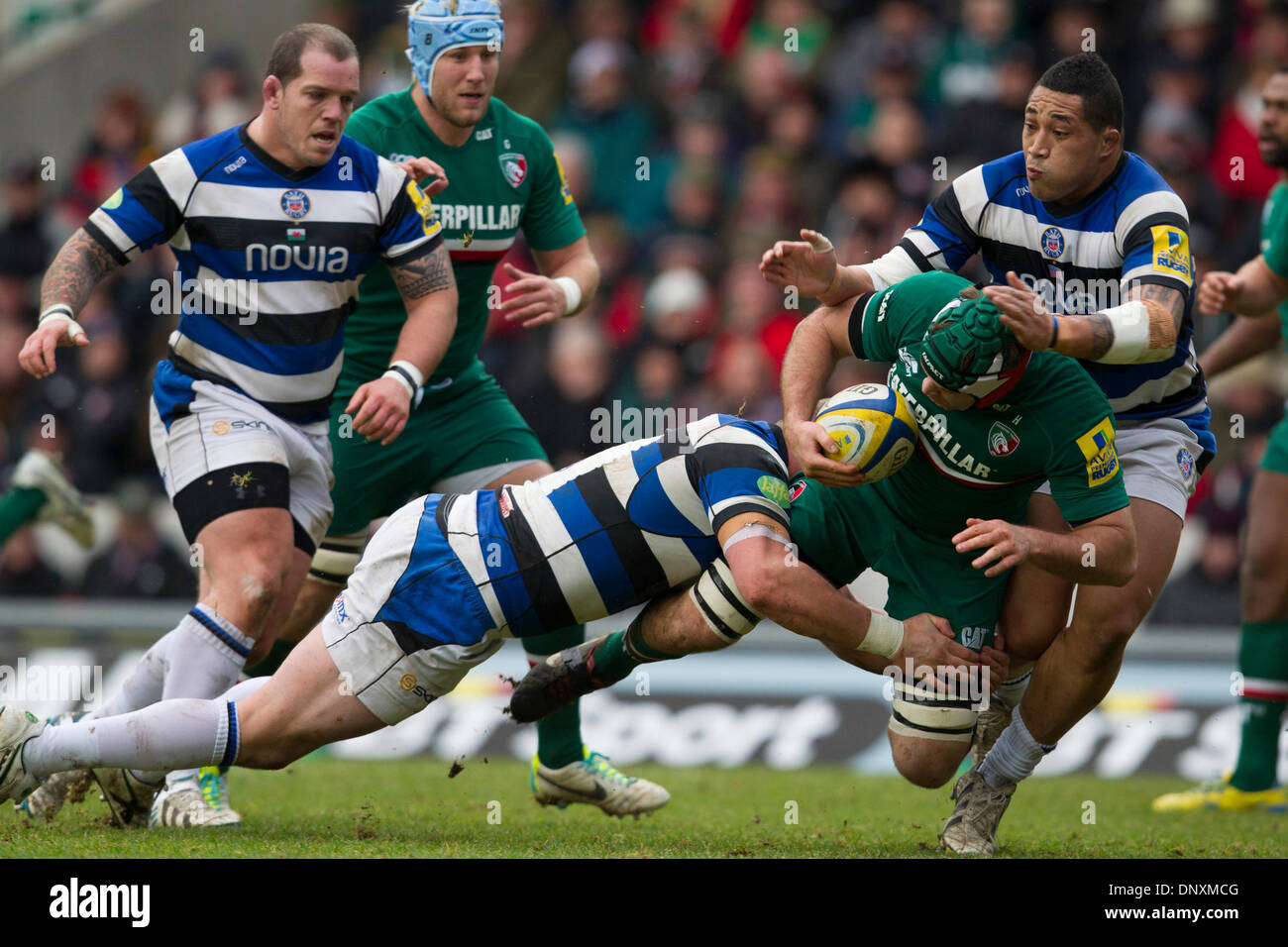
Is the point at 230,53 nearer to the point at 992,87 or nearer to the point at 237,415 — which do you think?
the point at 992,87

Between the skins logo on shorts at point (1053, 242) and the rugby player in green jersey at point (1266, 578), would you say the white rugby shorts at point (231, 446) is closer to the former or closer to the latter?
the skins logo on shorts at point (1053, 242)

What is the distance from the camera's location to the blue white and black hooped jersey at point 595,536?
517 centimetres

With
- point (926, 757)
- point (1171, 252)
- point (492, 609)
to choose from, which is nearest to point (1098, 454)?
point (1171, 252)

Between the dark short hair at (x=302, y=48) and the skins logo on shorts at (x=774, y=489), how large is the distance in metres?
2.20

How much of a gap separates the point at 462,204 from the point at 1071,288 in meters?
2.49

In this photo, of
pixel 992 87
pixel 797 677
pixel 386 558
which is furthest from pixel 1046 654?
pixel 992 87

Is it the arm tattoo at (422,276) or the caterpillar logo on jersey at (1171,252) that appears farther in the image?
the arm tattoo at (422,276)

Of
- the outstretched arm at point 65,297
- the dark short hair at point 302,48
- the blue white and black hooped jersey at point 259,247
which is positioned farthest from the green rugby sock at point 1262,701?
the outstretched arm at point 65,297

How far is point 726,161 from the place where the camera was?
12.6 meters

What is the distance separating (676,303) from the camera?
11.2 meters

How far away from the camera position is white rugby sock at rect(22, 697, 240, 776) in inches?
202

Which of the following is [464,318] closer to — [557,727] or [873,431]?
[557,727]

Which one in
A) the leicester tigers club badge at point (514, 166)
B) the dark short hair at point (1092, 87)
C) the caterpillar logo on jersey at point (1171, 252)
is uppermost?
the dark short hair at point (1092, 87)
